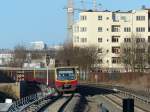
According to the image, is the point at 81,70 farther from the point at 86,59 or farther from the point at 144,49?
the point at 144,49

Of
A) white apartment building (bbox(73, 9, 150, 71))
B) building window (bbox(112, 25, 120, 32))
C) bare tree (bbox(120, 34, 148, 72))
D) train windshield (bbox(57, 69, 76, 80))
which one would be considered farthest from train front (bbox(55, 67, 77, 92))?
building window (bbox(112, 25, 120, 32))

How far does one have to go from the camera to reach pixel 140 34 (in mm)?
148000

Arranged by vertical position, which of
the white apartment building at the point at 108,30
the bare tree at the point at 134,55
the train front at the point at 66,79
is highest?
the white apartment building at the point at 108,30

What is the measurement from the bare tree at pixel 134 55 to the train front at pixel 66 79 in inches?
2272

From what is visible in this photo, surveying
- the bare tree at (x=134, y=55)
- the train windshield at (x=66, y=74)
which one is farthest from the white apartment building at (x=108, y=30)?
the train windshield at (x=66, y=74)

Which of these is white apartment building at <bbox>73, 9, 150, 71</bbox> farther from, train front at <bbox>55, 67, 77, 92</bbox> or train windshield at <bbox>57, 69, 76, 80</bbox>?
train windshield at <bbox>57, 69, 76, 80</bbox>

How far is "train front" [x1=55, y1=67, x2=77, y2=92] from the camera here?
6725cm

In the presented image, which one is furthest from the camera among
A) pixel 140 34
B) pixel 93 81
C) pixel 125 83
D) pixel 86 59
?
pixel 140 34

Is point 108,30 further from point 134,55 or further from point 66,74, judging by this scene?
point 66,74

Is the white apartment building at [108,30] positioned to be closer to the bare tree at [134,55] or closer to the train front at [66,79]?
the bare tree at [134,55]

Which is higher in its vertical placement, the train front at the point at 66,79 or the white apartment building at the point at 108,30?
the white apartment building at the point at 108,30

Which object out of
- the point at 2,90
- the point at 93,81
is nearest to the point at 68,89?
the point at 2,90

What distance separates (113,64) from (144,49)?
2446 cm

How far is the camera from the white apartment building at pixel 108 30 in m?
152
